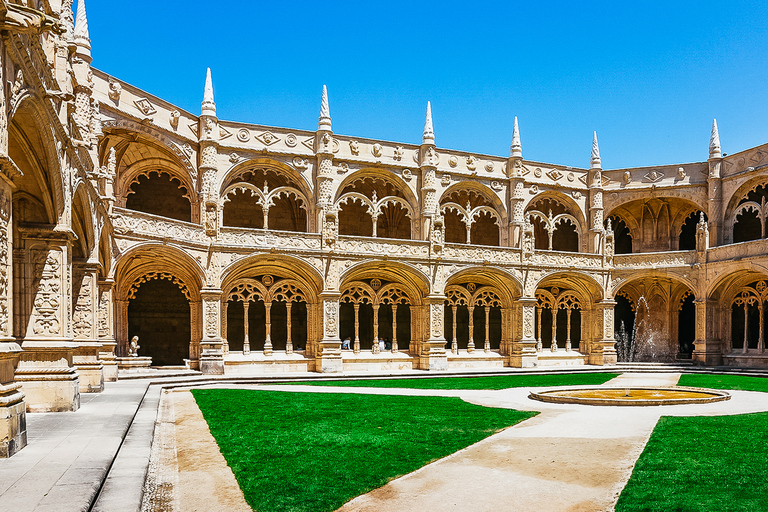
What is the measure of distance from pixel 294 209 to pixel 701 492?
24769 mm

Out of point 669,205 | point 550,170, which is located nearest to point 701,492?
point 550,170

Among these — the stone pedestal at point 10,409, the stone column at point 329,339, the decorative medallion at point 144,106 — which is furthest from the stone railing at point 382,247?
the stone pedestal at point 10,409

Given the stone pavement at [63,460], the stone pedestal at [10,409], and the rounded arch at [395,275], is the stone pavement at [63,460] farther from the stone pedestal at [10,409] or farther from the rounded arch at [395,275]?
the rounded arch at [395,275]

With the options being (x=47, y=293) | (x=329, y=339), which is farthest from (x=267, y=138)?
(x=47, y=293)

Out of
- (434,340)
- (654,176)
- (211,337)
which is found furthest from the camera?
(654,176)

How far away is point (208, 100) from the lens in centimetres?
2492

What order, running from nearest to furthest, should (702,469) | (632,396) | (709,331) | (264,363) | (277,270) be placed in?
(702,469)
(632,396)
(264,363)
(277,270)
(709,331)

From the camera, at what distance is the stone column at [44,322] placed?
36.2ft

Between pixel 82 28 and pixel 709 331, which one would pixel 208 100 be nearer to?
pixel 82 28

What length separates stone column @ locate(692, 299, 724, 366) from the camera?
28641 mm

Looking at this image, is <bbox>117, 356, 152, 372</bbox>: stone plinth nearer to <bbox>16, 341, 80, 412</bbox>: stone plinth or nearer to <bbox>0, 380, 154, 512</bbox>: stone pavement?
<bbox>0, 380, 154, 512</bbox>: stone pavement

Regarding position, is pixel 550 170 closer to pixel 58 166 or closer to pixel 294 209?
pixel 294 209

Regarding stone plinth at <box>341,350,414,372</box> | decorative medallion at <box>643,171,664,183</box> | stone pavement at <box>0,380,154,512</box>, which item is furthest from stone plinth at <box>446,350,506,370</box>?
stone pavement at <box>0,380,154,512</box>

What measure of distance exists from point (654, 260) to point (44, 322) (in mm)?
27247
